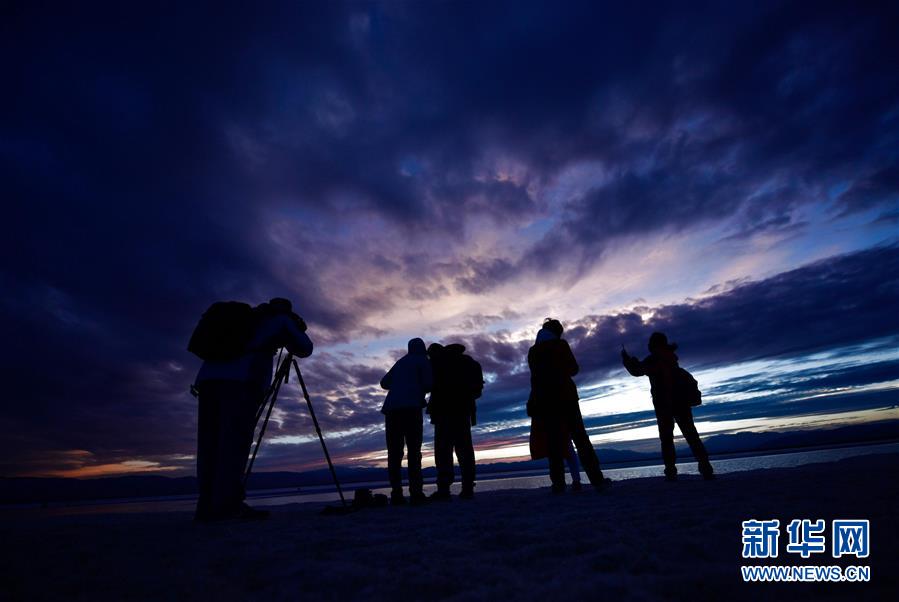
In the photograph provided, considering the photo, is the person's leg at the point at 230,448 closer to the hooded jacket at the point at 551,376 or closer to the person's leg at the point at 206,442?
the person's leg at the point at 206,442

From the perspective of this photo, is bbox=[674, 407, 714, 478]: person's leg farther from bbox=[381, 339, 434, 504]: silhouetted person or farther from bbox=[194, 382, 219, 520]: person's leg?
bbox=[194, 382, 219, 520]: person's leg

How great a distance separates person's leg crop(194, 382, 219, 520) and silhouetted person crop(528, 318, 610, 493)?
484 cm

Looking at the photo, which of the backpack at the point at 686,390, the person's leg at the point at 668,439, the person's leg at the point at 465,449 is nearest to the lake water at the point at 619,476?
the person's leg at the point at 465,449

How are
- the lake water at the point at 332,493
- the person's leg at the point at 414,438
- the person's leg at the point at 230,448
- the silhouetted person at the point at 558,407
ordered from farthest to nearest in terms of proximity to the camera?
the lake water at the point at 332,493 → the person's leg at the point at 414,438 → the silhouetted person at the point at 558,407 → the person's leg at the point at 230,448

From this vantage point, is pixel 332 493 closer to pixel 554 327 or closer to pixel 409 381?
pixel 409 381

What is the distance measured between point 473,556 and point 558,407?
4381mm

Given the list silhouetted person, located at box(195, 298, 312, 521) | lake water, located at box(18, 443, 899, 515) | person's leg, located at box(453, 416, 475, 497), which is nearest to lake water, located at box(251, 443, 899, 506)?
lake water, located at box(18, 443, 899, 515)

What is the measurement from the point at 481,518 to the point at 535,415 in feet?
9.55

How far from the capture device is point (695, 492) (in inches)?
208

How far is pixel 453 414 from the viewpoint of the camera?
7.48 m

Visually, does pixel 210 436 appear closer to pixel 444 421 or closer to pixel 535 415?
pixel 444 421

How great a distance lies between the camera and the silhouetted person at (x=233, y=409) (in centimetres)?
482

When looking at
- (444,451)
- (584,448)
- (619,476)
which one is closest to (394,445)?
(444,451)

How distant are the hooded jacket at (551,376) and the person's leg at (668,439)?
2.21 metres
